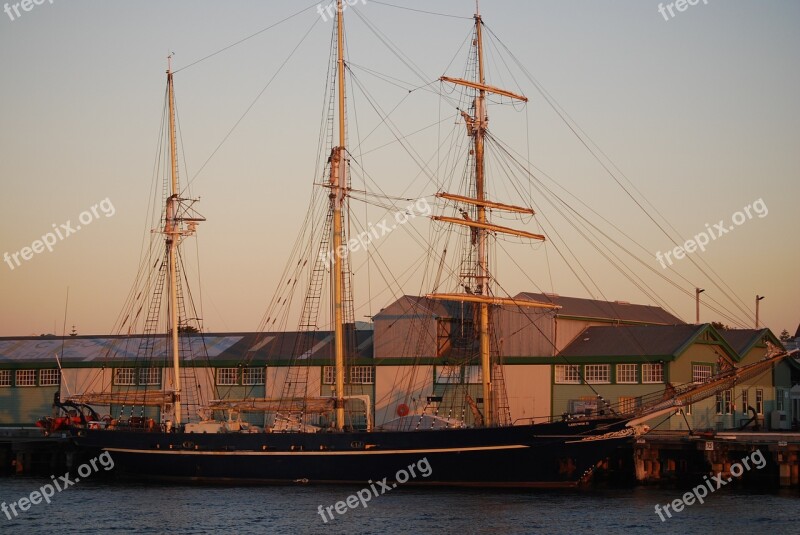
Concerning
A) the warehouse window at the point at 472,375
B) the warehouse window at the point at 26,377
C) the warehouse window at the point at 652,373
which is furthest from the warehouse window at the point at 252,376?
the warehouse window at the point at 652,373

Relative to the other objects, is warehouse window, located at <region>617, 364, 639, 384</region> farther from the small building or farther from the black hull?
the black hull

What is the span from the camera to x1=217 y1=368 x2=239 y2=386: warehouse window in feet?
247

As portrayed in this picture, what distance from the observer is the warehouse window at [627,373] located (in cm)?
6750

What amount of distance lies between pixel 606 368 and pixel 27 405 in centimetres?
3752

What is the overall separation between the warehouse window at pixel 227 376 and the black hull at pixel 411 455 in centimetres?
1340

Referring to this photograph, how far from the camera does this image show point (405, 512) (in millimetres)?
49156

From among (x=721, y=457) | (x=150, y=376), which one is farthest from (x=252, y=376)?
(x=721, y=457)

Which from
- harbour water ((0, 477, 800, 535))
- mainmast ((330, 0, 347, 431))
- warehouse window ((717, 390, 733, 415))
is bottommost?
harbour water ((0, 477, 800, 535))

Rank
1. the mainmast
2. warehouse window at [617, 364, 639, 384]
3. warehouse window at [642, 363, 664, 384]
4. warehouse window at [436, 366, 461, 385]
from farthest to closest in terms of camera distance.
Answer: warehouse window at [436, 366, 461, 385]
warehouse window at [617, 364, 639, 384]
warehouse window at [642, 363, 664, 384]
the mainmast

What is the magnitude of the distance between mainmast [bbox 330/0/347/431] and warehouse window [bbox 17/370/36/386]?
27.0 m

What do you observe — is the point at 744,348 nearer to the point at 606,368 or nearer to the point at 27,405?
the point at 606,368

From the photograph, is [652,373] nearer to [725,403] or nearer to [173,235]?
[725,403]

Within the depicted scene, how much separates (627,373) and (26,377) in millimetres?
38868

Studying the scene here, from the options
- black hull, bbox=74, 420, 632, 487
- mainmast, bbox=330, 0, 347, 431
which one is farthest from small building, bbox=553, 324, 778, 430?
mainmast, bbox=330, 0, 347, 431
